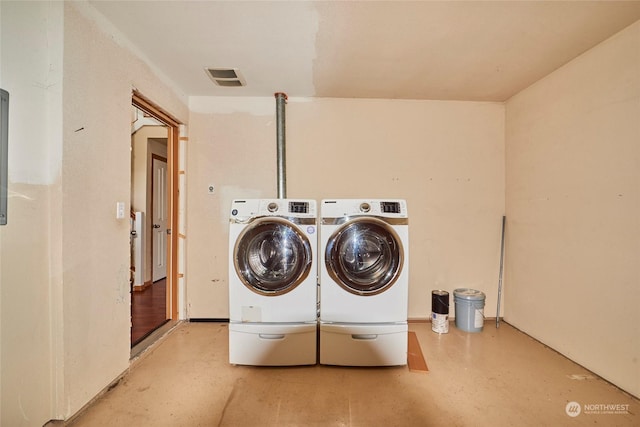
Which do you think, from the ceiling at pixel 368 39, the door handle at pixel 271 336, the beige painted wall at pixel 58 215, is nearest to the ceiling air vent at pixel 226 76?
the ceiling at pixel 368 39

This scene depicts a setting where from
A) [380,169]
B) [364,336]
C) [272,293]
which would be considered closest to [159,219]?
[272,293]

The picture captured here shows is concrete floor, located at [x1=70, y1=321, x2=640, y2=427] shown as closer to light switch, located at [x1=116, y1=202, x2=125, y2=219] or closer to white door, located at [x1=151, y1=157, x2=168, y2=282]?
light switch, located at [x1=116, y1=202, x2=125, y2=219]

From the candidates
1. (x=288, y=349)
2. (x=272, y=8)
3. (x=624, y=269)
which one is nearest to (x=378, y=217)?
(x=288, y=349)

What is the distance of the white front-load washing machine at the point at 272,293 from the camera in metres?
1.89

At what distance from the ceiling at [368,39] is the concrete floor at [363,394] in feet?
7.54

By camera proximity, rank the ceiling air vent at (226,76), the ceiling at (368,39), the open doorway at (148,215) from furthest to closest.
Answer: the open doorway at (148,215) → the ceiling air vent at (226,76) → the ceiling at (368,39)

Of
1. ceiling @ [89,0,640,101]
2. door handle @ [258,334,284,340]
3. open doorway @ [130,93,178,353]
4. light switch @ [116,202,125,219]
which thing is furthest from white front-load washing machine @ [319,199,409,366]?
open doorway @ [130,93,178,353]

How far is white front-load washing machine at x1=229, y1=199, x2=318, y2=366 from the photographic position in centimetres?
189

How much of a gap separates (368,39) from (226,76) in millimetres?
1282

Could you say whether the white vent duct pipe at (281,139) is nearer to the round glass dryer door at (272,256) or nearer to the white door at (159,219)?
the round glass dryer door at (272,256)

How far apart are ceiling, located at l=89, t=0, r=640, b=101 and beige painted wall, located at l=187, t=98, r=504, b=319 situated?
1.04ft

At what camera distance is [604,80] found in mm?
1911

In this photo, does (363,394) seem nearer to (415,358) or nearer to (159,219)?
(415,358)

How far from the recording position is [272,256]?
2.00 meters
